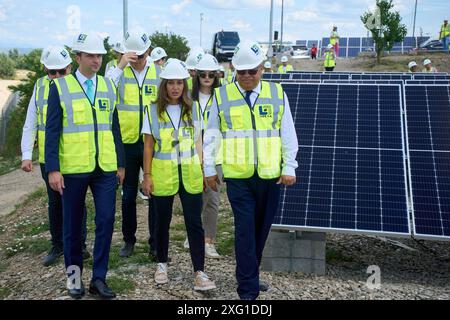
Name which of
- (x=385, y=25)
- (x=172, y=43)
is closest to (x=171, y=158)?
(x=385, y=25)

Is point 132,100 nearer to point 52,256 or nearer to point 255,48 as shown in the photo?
point 255,48

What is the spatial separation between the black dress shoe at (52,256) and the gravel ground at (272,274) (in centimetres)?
10

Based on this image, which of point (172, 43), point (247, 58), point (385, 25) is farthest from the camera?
point (172, 43)

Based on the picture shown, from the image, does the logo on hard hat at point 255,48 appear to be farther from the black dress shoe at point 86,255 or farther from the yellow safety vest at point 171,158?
the black dress shoe at point 86,255

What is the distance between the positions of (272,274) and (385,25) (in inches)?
1088

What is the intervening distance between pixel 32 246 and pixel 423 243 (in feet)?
17.0

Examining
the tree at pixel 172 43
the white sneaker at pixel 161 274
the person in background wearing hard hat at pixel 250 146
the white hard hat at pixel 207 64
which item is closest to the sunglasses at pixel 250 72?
the person in background wearing hard hat at pixel 250 146

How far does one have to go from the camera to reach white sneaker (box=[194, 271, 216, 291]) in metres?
5.50

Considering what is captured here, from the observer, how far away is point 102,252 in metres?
5.30

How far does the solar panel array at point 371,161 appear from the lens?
621 cm

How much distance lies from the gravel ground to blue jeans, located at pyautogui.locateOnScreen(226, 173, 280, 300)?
357mm

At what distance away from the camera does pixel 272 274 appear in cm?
642

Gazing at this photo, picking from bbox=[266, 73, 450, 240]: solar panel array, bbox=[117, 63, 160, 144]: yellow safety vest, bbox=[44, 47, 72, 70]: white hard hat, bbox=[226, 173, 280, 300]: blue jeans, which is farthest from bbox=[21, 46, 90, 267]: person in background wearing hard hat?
bbox=[266, 73, 450, 240]: solar panel array
